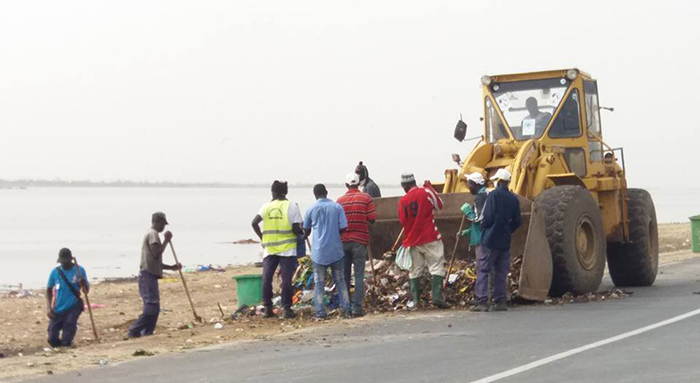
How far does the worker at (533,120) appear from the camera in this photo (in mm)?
18562

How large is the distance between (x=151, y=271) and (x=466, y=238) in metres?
4.49

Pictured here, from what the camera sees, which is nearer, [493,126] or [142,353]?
[142,353]

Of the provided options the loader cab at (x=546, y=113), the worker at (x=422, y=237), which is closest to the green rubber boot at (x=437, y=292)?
the worker at (x=422, y=237)

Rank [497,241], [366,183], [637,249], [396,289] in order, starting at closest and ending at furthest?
1. [497,241]
2. [396,289]
3. [366,183]
4. [637,249]

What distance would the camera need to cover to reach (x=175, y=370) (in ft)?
36.7

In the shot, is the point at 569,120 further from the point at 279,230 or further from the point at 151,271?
the point at 151,271

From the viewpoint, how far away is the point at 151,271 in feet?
50.9

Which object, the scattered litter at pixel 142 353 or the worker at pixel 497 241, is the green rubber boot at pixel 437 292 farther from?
the scattered litter at pixel 142 353

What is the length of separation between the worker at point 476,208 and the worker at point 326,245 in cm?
167

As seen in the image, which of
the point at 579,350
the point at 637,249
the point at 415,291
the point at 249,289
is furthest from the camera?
the point at 637,249

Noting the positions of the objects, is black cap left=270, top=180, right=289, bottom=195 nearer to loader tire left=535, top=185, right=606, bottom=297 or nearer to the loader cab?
loader tire left=535, top=185, right=606, bottom=297

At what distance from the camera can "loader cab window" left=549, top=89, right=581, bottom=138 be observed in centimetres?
1859

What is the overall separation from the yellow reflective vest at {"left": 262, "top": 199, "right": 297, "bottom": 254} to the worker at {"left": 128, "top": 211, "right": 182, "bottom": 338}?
1.27 m

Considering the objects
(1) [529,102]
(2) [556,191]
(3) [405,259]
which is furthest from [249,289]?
(1) [529,102]
